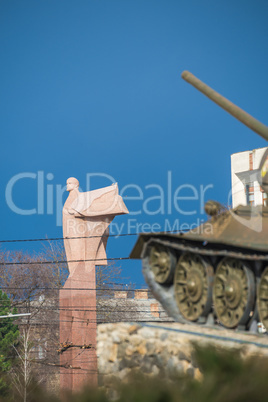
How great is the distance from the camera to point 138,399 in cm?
526

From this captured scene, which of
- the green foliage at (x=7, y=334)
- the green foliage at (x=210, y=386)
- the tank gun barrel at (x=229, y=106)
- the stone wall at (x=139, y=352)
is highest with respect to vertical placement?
the tank gun barrel at (x=229, y=106)

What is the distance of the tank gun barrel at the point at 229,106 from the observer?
479 inches

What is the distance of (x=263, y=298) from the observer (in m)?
9.79

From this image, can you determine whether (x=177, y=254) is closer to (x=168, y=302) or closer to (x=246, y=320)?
(x=168, y=302)

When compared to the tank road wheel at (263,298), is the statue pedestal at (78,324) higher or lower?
lower

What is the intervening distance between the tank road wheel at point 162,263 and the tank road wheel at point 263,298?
191 centimetres

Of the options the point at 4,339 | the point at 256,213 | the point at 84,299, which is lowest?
the point at 4,339

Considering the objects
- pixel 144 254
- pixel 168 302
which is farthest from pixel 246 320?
pixel 144 254

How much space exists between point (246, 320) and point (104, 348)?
2.57m

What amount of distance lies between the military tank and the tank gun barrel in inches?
0.9

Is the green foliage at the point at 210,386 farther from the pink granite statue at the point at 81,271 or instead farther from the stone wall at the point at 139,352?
the pink granite statue at the point at 81,271

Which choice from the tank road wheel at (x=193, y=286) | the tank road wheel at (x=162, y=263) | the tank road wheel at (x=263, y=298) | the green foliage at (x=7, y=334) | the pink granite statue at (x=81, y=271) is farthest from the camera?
the green foliage at (x=7, y=334)

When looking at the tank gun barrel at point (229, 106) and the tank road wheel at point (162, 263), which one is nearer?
the tank road wheel at point (162, 263)

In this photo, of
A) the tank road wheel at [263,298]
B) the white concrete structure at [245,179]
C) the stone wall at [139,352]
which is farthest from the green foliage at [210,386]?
the white concrete structure at [245,179]
